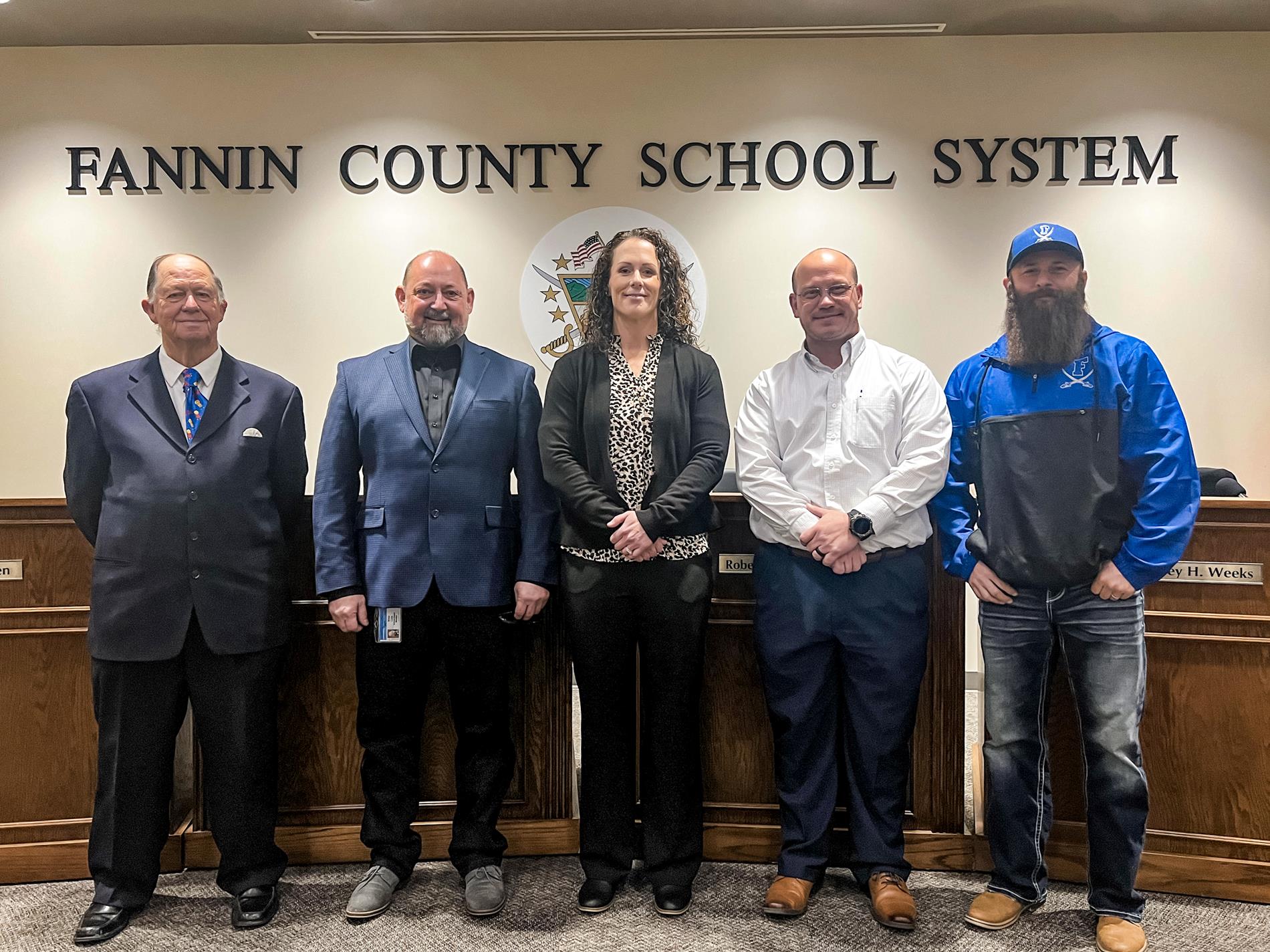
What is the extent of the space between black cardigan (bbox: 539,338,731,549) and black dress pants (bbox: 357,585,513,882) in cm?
41

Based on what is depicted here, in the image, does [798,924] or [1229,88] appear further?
[1229,88]

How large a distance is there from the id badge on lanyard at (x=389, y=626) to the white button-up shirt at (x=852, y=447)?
1005 millimetres

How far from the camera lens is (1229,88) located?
4.38m

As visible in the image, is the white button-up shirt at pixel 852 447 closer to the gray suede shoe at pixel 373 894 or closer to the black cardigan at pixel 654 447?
the black cardigan at pixel 654 447

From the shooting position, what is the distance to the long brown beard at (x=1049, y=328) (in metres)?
2.20

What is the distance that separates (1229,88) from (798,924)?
4613mm

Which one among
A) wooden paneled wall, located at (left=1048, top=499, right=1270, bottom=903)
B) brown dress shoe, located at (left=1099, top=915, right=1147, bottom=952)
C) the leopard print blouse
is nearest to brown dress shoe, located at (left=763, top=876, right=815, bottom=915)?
brown dress shoe, located at (left=1099, top=915, right=1147, bottom=952)

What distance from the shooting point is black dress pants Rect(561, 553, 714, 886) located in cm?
227

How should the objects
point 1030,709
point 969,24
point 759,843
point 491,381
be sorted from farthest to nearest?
1. point 969,24
2. point 759,843
3. point 491,381
4. point 1030,709

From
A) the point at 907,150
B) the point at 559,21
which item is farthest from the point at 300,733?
the point at 907,150

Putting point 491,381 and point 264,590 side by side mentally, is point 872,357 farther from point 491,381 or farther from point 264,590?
point 264,590

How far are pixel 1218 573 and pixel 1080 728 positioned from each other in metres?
0.60

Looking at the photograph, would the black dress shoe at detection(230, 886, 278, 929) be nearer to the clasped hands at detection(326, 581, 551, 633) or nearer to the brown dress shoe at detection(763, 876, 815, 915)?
the clasped hands at detection(326, 581, 551, 633)

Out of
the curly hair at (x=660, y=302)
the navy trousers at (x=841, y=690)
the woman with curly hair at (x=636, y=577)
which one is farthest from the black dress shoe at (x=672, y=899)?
the curly hair at (x=660, y=302)
